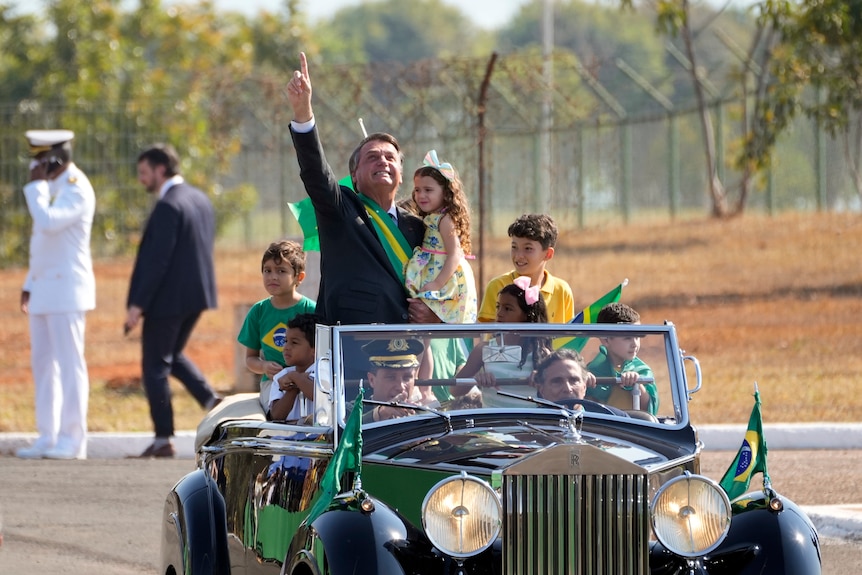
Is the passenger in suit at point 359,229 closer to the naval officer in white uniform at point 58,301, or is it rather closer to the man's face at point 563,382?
the man's face at point 563,382

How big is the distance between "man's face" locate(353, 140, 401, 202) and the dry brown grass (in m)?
5.82

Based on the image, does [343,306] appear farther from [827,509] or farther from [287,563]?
[827,509]

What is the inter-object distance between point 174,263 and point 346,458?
6.36 m

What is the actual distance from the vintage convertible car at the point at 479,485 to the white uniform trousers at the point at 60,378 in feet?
16.0

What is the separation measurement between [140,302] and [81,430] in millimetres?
1004

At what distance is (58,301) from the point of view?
1031 centimetres

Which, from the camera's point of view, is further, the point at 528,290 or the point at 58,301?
the point at 58,301

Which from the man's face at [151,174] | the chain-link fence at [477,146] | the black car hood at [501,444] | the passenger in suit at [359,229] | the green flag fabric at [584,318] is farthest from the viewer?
the chain-link fence at [477,146]

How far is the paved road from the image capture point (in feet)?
24.4

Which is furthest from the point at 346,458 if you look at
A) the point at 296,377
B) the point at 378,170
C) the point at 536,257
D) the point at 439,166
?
the point at 536,257

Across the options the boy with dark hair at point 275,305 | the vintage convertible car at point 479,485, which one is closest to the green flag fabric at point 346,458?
the vintage convertible car at point 479,485

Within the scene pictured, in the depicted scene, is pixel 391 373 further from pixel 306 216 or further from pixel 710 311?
pixel 710 311

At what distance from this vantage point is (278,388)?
5.84 metres

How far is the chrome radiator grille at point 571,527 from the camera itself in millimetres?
4316
